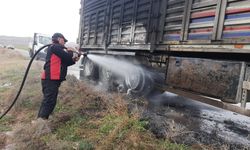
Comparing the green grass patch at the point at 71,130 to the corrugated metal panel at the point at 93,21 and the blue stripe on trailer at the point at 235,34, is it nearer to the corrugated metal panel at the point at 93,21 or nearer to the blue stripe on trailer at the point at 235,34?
the blue stripe on trailer at the point at 235,34

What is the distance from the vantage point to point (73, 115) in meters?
5.12

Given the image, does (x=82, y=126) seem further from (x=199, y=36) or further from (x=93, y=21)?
(x=93, y=21)

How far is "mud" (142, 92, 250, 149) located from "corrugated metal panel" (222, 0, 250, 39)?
158 centimetres

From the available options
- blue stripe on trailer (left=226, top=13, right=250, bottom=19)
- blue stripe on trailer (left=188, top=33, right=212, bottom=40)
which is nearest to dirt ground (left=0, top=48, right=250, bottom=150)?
blue stripe on trailer (left=188, top=33, right=212, bottom=40)

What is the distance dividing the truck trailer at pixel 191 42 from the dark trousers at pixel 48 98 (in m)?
2.27

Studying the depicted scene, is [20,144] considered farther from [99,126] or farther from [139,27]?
[139,27]

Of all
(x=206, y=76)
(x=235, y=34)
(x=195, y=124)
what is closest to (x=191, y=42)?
(x=206, y=76)

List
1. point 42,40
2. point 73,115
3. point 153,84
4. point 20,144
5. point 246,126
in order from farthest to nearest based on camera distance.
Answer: point 42,40 → point 153,84 → point 246,126 → point 73,115 → point 20,144

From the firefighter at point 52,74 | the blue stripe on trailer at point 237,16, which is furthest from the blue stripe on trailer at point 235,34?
the firefighter at point 52,74

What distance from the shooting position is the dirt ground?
386 cm

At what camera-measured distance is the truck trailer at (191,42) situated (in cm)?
405

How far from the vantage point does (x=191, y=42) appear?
4.84 metres

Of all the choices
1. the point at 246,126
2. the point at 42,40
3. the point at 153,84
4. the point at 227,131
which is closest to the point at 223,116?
the point at 246,126

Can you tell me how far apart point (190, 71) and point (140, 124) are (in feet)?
4.80
